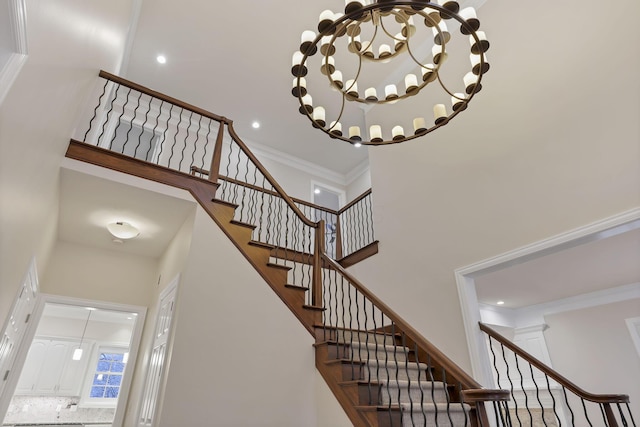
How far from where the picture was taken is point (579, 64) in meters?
3.29

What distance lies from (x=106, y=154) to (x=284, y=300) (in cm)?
229

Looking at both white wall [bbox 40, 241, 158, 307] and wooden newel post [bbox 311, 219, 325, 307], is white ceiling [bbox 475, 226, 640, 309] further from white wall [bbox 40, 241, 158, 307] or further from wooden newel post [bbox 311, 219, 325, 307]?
white wall [bbox 40, 241, 158, 307]

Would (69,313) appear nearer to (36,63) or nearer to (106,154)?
(106,154)

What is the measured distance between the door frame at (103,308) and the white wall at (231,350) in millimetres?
1790

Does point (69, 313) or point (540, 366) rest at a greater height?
point (69, 313)

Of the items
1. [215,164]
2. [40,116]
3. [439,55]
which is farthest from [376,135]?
[40,116]

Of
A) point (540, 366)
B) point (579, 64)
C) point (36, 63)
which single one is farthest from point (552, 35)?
point (36, 63)

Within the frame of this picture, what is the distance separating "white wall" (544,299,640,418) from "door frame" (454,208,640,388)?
3882 millimetres

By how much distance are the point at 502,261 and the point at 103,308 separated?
4.69m

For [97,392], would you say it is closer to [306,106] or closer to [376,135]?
[306,106]

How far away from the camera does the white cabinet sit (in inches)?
280

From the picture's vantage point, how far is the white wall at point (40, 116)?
1592 mm

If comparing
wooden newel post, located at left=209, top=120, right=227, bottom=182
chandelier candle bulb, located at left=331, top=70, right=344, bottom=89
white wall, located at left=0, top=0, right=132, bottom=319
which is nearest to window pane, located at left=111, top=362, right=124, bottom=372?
white wall, located at left=0, top=0, right=132, bottom=319

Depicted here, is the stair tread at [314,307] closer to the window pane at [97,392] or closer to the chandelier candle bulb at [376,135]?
the chandelier candle bulb at [376,135]
